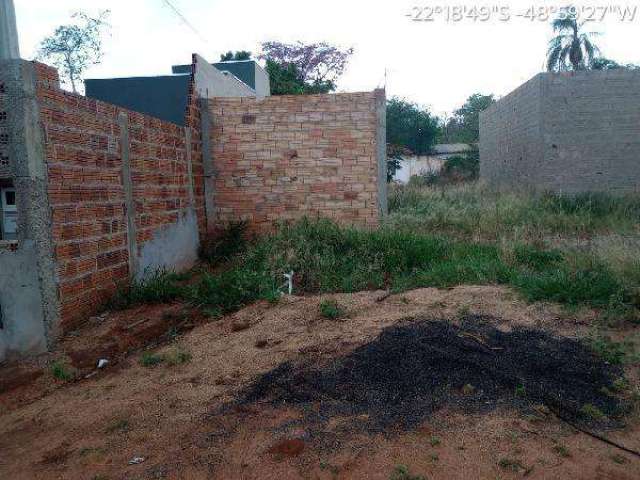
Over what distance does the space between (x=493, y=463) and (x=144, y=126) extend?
5.42 metres

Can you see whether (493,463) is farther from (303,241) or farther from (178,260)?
(178,260)

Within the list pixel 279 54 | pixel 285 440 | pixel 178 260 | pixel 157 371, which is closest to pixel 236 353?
pixel 157 371

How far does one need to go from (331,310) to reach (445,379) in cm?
157

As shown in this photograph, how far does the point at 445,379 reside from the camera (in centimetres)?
367

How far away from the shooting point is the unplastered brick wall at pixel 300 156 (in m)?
8.39

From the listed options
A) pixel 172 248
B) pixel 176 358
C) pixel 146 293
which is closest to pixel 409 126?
pixel 172 248

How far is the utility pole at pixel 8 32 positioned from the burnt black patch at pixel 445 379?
3788 millimetres

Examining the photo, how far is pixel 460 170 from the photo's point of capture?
21.6 metres

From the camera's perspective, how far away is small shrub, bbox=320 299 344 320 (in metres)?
5.02

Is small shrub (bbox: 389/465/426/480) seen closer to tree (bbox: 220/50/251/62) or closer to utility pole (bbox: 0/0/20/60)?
utility pole (bbox: 0/0/20/60)

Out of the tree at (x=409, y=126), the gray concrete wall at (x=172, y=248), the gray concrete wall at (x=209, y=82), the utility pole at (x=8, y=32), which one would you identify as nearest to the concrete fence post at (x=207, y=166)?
the gray concrete wall at (x=209, y=82)

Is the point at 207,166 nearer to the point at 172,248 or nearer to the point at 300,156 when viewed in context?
the point at 300,156

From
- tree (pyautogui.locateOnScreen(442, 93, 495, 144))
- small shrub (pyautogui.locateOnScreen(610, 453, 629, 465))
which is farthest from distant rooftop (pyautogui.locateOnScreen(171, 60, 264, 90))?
tree (pyautogui.locateOnScreen(442, 93, 495, 144))

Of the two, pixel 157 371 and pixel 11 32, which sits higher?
pixel 11 32
